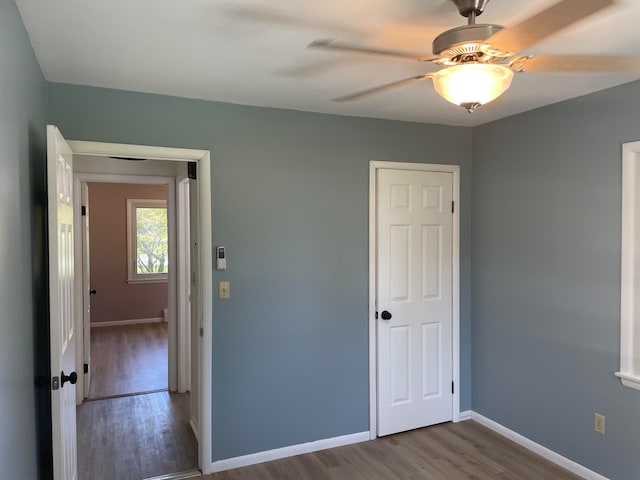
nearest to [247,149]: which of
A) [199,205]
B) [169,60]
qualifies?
[199,205]

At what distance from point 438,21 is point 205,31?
0.93m

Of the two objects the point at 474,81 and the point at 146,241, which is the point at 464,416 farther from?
the point at 146,241

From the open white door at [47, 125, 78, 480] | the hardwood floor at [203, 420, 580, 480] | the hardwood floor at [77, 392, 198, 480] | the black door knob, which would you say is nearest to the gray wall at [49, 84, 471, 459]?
the hardwood floor at [203, 420, 580, 480]

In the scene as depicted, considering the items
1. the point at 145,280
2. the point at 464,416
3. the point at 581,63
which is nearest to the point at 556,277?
the point at 464,416

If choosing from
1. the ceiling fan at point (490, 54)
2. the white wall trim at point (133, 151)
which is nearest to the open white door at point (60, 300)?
the white wall trim at point (133, 151)

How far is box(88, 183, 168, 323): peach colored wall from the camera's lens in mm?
7504

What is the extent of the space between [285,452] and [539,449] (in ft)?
5.77

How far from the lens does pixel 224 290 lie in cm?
303

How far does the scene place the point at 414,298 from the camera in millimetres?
3633

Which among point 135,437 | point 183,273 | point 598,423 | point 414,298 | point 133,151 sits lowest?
point 135,437

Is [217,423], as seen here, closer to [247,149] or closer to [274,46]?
[247,149]

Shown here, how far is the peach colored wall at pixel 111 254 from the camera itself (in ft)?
24.6

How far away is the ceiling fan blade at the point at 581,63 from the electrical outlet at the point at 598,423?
6.93ft

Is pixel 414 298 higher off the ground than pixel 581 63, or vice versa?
pixel 581 63
